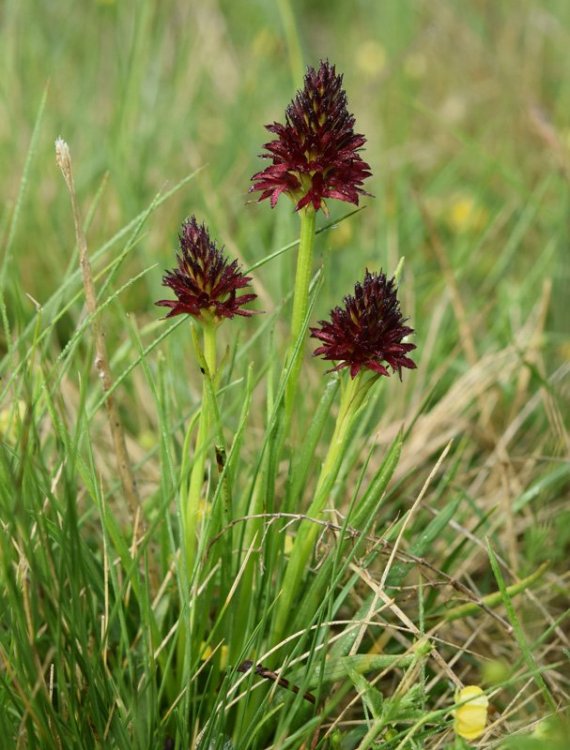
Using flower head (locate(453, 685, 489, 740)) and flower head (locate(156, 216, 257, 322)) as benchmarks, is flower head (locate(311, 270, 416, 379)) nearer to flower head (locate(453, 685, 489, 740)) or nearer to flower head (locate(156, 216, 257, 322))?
flower head (locate(156, 216, 257, 322))

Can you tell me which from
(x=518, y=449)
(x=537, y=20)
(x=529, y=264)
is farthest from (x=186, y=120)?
(x=518, y=449)

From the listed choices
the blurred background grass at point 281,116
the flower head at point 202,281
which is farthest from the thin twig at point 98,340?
the blurred background grass at point 281,116

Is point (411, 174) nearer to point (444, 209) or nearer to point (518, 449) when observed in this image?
point (444, 209)

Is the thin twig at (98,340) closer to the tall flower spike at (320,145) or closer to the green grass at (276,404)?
the green grass at (276,404)

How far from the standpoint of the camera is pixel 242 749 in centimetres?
115

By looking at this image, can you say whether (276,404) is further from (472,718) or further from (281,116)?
(281,116)

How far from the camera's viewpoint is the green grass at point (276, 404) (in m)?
1.14

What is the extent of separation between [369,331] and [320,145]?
23 cm

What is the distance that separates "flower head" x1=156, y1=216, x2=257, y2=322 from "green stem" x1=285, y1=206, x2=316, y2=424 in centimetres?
6

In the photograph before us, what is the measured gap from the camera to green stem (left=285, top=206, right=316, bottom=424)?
1108 millimetres

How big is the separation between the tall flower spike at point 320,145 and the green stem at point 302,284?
24 mm

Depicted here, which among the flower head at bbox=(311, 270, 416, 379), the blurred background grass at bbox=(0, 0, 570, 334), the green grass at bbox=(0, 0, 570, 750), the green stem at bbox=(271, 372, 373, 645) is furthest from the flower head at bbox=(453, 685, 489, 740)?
the blurred background grass at bbox=(0, 0, 570, 334)

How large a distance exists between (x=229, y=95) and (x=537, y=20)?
4.00 feet

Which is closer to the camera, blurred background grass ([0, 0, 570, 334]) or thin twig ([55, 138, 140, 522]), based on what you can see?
thin twig ([55, 138, 140, 522])
